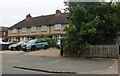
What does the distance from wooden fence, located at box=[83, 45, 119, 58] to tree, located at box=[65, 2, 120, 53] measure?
76 cm

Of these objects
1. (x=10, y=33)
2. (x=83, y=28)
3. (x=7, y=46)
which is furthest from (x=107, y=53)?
(x=10, y=33)

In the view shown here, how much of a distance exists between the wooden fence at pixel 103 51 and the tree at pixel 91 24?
2.49ft

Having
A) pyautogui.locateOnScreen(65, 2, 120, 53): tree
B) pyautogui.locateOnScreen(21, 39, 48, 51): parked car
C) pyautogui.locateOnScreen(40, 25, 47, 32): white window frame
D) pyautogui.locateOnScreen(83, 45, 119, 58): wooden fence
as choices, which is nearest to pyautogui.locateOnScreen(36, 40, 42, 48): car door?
pyautogui.locateOnScreen(21, 39, 48, 51): parked car

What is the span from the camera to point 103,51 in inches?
1062

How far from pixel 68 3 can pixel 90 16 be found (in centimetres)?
286

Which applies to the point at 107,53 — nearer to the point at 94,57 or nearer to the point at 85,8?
the point at 94,57

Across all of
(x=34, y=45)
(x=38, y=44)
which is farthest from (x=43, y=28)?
(x=34, y=45)

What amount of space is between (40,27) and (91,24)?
43.2 meters

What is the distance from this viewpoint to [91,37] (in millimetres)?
27203

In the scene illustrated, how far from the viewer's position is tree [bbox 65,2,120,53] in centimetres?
2680

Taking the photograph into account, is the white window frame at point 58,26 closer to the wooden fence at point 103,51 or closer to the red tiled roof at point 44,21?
the red tiled roof at point 44,21

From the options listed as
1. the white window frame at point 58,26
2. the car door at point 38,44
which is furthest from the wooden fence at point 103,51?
the white window frame at point 58,26

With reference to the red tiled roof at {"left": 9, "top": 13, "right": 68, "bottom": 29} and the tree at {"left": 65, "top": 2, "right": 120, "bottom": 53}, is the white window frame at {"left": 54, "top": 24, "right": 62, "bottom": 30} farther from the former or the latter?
the tree at {"left": 65, "top": 2, "right": 120, "bottom": 53}

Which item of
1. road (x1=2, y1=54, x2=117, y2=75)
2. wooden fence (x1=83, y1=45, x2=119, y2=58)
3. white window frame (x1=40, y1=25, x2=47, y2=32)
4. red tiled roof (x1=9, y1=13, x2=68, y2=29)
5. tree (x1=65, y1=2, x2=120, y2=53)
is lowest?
road (x1=2, y1=54, x2=117, y2=75)
